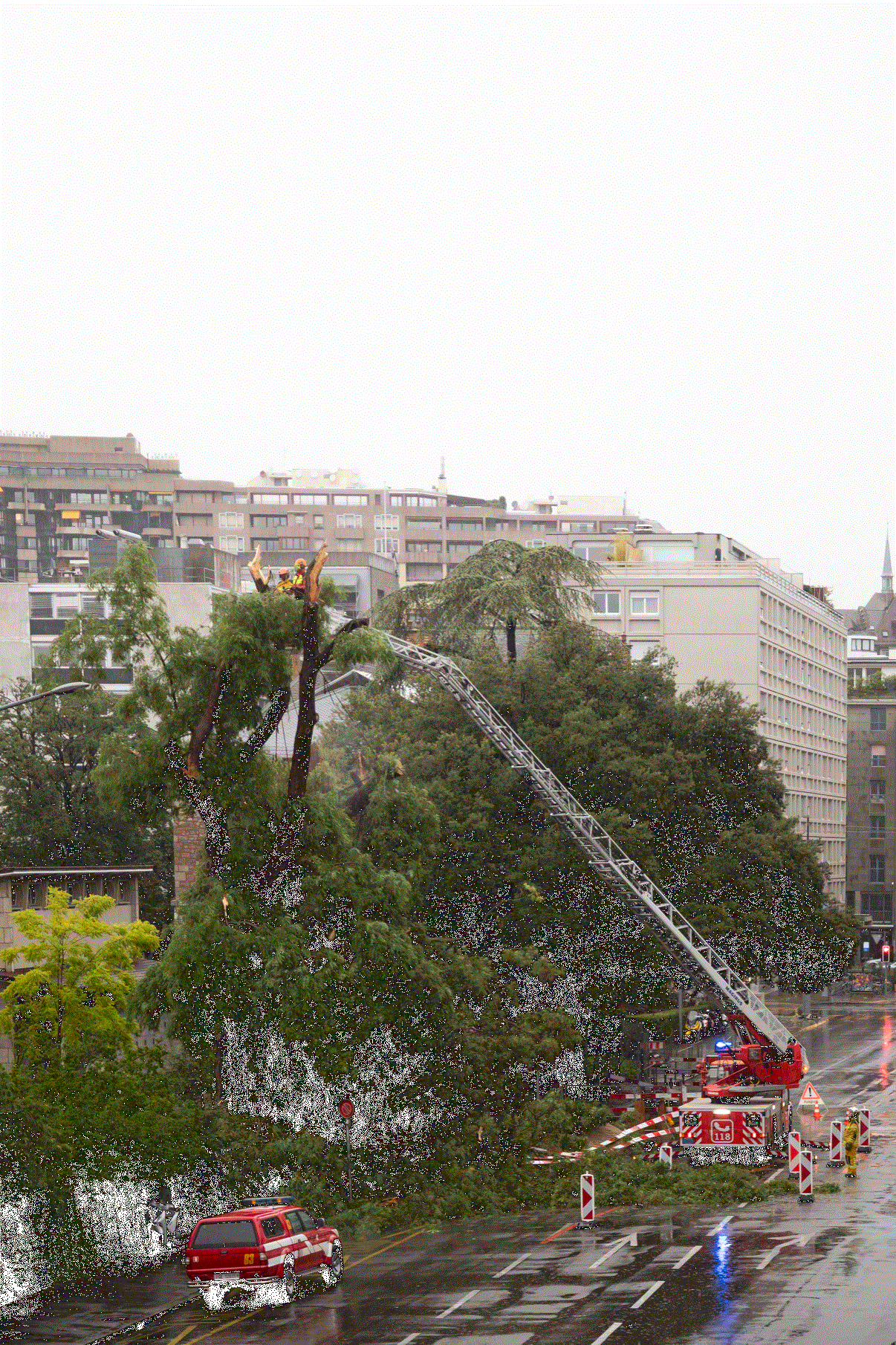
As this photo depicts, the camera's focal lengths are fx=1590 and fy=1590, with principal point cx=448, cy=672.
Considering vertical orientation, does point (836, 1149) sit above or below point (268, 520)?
below

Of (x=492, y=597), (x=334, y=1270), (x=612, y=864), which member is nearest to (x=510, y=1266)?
(x=334, y=1270)

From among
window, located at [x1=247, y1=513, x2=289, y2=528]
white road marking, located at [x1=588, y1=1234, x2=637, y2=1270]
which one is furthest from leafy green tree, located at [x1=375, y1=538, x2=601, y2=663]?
window, located at [x1=247, y1=513, x2=289, y2=528]

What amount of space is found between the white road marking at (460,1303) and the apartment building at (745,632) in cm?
6362

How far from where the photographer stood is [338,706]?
200 feet

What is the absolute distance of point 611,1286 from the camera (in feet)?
76.4

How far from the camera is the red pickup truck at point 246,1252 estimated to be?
2323 cm

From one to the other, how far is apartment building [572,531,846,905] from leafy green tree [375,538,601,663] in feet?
83.5

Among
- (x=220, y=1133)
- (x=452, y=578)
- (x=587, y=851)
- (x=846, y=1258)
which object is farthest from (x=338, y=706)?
(x=846, y=1258)

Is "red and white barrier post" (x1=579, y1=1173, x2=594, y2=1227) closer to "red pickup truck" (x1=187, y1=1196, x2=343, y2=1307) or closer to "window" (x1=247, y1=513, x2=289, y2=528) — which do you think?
"red pickup truck" (x1=187, y1=1196, x2=343, y2=1307)

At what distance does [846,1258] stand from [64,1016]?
1439 cm

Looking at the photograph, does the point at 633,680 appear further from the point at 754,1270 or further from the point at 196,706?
the point at 754,1270

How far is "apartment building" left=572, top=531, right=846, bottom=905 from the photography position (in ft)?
308

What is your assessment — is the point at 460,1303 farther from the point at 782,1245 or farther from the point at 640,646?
the point at 640,646

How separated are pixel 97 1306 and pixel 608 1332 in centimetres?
829
